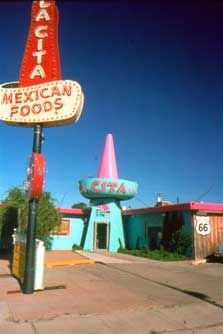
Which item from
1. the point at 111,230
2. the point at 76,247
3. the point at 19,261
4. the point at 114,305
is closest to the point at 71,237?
the point at 76,247

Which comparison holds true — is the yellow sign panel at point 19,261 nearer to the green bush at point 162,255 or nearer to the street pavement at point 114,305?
the street pavement at point 114,305

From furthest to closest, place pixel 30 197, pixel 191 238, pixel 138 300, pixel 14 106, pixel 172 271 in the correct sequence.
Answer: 1. pixel 191 238
2. pixel 172 271
3. pixel 14 106
4. pixel 30 197
5. pixel 138 300

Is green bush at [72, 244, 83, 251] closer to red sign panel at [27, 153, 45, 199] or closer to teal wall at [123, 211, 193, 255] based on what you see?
teal wall at [123, 211, 193, 255]

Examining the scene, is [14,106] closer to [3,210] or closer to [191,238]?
[3,210]

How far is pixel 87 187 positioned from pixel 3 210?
19.1ft

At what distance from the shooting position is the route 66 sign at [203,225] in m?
17.9

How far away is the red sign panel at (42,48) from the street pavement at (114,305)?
5.62m

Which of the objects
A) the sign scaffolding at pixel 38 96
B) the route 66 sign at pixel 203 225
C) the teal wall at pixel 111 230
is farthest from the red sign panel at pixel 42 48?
the teal wall at pixel 111 230

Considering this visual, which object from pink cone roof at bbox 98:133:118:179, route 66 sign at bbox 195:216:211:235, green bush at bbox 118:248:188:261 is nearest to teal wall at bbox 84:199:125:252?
pink cone roof at bbox 98:133:118:179

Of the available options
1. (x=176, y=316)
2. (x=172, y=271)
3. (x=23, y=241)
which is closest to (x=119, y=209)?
→ (x=172, y=271)

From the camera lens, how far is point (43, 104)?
30.4ft

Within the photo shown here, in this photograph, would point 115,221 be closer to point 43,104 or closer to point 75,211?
point 75,211

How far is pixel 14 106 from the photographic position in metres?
9.49

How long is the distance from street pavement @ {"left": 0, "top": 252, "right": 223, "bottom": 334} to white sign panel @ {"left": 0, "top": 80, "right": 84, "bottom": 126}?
436 centimetres
